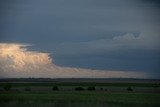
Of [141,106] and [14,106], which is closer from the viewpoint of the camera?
[14,106]

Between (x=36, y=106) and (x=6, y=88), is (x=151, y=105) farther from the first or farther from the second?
(x=6, y=88)

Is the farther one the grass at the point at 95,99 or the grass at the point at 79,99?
the grass at the point at 95,99

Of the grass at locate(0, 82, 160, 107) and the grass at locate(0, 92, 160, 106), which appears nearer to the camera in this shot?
the grass at locate(0, 82, 160, 107)

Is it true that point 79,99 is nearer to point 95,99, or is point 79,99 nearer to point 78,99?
point 78,99

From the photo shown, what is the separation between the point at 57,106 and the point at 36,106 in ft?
5.08

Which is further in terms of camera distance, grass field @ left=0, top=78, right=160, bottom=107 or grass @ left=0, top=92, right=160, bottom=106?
grass @ left=0, top=92, right=160, bottom=106

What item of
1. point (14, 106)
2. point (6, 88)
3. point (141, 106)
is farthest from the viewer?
point (6, 88)

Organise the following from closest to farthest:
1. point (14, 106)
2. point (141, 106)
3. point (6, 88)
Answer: point (14, 106) < point (141, 106) < point (6, 88)

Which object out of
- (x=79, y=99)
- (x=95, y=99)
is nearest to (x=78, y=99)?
(x=79, y=99)

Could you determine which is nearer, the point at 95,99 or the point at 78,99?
the point at 78,99

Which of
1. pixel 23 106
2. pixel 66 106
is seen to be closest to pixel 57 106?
pixel 66 106

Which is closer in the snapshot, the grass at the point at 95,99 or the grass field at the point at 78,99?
the grass field at the point at 78,99

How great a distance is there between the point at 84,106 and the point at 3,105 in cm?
536

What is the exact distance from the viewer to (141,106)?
1326 inches
